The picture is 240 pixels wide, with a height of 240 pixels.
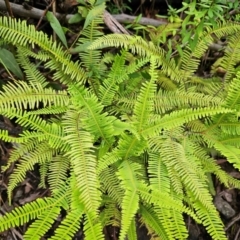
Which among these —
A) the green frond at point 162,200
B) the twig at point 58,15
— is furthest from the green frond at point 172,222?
the twig at point 58,15

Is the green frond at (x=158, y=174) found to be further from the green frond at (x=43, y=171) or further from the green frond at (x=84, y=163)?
the green frond at (x=43, y=171)

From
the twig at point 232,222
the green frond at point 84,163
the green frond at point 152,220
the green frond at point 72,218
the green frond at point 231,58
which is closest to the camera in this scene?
the green frond at point 84,163

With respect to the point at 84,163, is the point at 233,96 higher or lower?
higher

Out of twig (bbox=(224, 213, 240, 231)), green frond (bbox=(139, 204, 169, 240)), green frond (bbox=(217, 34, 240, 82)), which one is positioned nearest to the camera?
green frond (bbox=(139, 204, 169, 240))

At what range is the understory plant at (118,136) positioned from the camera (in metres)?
2.17

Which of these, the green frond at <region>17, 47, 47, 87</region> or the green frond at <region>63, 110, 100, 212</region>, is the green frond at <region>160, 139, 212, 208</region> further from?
the green frond at <region>17, 47, 47, 87</region>

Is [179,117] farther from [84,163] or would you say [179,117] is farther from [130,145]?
[84,163]

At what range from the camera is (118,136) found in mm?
2461

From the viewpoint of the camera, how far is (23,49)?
2.54 m

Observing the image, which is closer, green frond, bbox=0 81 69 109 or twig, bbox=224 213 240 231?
green frond, bbox=0 81 69 109

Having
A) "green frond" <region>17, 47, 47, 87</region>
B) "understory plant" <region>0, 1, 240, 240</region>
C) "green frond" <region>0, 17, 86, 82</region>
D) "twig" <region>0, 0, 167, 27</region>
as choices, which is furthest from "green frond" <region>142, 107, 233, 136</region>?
"twig" <region>0, 0, 167, 27</region>

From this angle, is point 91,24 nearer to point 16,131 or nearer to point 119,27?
point 119,27

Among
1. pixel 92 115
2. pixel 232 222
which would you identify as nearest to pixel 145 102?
pixel 92 115

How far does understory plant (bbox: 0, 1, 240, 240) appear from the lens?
2.17m
